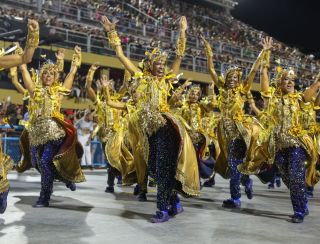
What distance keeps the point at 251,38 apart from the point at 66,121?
28.3 metres

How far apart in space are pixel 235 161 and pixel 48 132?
8.14 feet

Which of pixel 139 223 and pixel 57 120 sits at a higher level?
pixel 57 120

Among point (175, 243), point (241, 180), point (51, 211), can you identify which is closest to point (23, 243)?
point (175, 243)

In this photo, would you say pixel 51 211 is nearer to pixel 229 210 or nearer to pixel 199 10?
pixel 229 210

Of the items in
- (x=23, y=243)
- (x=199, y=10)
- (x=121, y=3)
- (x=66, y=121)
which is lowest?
(x=23, y=243)

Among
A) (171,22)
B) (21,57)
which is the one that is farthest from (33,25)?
(171,22)

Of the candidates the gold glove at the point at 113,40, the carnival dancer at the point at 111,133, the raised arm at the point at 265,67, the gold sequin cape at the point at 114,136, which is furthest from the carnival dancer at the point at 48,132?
the raised arm at the point at 265,67

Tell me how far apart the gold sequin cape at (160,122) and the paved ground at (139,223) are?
17.5 inches

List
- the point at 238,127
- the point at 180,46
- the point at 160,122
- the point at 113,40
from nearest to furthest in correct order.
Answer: the point at 160,122 → the point at 113,40 → the point at 180,46 → the point at 238,127

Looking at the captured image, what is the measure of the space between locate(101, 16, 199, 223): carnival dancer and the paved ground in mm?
348

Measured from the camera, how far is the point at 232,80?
669 cm

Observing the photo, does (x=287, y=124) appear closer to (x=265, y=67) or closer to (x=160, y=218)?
(x=265, y=67)

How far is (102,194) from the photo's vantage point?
7914 millimetres

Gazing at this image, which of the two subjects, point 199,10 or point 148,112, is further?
point 199,10
